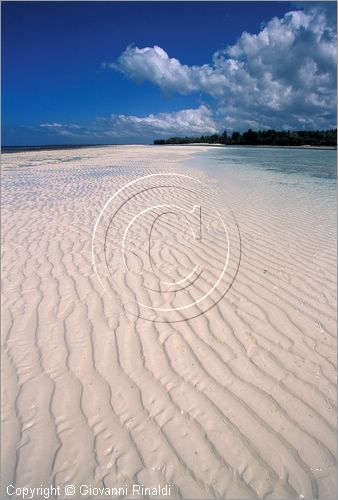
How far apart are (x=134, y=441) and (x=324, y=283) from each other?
3171 mm

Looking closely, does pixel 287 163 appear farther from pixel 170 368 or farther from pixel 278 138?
pixel 278 138

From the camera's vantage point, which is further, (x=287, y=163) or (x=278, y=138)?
(x=278, y=138)

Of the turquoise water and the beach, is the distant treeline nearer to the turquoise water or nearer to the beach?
the turquoise water

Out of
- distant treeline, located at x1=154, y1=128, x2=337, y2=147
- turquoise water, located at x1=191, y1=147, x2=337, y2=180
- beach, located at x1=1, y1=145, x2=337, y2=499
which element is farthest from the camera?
distant treeline, located at x1=154, y1=128, x2=337, y2=147

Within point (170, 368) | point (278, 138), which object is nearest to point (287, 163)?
point (170, 368)

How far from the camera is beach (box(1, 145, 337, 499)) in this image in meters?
1.94

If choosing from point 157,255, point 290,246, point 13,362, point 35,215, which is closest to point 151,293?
point 157,255

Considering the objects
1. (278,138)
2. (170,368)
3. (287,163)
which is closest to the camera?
(170,368)

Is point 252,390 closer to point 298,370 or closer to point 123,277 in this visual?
A: point 298,370

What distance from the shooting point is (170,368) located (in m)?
2.67

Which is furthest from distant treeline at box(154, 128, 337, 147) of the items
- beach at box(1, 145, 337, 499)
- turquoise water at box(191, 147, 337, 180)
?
beach at box(1, 145, 337, 499)

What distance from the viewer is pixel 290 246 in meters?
5.35

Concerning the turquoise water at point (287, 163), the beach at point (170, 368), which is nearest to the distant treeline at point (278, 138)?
the turquoise water at point (287, 163)

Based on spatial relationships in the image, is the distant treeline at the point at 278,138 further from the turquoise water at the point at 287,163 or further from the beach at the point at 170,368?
the beach at the point at 170,368
